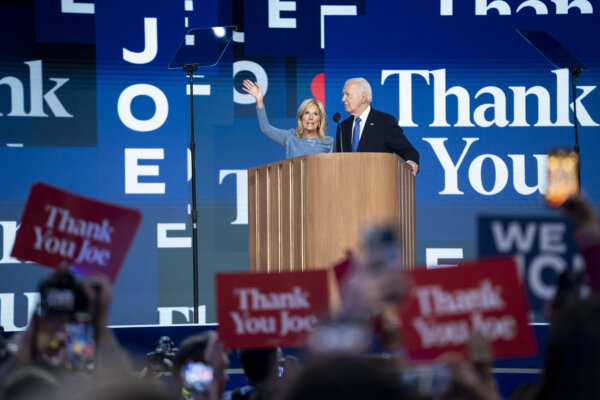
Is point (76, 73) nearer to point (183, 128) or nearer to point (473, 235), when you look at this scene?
point (183, 128)

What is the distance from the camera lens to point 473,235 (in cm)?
855

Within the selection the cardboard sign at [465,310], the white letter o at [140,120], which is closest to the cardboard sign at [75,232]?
the cardboard sign at [465,310]

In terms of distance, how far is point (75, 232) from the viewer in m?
2.69

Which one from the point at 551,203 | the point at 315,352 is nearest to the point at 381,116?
the point at 551,203

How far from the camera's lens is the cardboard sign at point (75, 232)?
106 inches

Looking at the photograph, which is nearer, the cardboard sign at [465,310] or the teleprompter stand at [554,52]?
the cardboard sign at [465,310]

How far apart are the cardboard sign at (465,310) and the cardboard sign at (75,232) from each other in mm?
950

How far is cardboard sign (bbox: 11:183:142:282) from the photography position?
8.81 ft

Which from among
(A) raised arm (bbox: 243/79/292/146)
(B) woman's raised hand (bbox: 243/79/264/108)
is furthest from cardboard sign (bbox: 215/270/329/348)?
(B) woman's raised hand (bbox: 243/79/264/108)

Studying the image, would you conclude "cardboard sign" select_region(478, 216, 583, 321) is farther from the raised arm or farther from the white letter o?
the white letter o

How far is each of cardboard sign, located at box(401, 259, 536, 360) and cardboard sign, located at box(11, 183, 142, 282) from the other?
0.95 m

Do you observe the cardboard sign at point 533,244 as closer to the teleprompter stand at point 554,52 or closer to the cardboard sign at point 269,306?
the cardboard sign at point 269,306

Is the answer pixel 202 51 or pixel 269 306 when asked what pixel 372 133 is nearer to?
pixel 202 51

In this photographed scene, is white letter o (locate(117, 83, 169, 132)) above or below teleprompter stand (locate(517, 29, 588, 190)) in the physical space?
below
